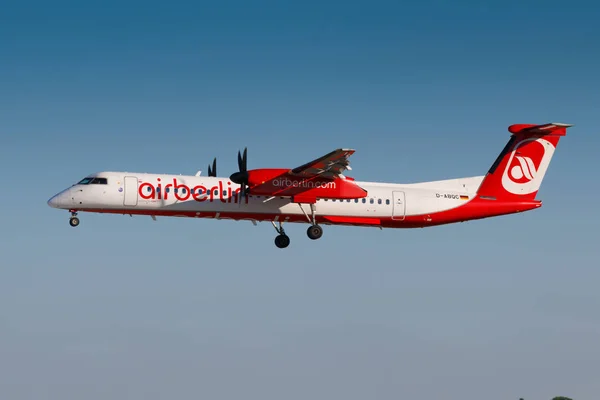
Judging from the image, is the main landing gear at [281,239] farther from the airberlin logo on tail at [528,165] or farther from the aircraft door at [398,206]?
the airberlin logo on tail at [528,165]

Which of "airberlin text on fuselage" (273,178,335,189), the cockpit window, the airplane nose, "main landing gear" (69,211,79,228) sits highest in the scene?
the cockpit window

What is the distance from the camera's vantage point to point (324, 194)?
39094 millimetres

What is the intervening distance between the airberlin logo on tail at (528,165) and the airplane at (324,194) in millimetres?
48

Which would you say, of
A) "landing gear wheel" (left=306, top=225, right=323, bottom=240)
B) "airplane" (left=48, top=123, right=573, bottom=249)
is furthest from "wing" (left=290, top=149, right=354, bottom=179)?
"landing gear wheel" (left=306, top=225, right=323, bottom=240)

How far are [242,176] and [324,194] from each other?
12.4 feet

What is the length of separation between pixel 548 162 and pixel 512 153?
188 cm

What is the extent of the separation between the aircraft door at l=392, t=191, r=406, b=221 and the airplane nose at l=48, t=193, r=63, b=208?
14742 mm

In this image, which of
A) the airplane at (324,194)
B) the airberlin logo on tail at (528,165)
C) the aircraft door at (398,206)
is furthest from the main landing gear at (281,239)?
the airberlin logo on tail at (528,165)

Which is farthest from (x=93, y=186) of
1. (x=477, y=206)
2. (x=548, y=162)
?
(x=548, y=162)

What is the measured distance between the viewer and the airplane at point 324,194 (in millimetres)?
37906

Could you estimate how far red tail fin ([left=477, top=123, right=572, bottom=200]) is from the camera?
4297 centimetres

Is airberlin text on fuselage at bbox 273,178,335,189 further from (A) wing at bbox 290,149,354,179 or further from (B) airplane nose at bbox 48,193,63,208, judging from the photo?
(B) airplane nose at bbox 48,193,63,208

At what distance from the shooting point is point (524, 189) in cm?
4319

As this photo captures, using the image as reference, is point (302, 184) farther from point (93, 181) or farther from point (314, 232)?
point (93, 181)
